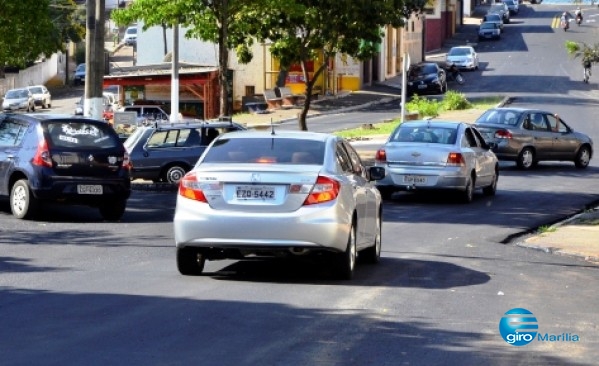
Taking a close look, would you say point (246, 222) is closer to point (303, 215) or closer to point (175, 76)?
point (303, 215)

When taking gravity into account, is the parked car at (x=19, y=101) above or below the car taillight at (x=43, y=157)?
below

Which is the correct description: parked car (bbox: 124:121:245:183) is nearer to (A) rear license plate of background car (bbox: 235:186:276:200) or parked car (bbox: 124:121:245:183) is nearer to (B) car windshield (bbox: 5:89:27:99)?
(A) rear license plate of background car (bbox: 235:186:276:200)

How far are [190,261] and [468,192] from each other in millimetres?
11984

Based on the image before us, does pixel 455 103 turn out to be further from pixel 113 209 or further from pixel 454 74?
pixel 113 209

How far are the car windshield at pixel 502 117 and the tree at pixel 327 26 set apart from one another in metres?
3.77

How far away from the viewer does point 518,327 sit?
10516mm

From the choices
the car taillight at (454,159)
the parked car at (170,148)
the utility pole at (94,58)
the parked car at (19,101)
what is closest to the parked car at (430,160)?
the car taillight at (454,159)

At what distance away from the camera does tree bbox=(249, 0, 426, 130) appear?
33.8 m

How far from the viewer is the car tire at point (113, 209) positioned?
19.9m

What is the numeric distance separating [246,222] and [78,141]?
7.57 meters

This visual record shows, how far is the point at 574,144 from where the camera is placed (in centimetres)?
3431

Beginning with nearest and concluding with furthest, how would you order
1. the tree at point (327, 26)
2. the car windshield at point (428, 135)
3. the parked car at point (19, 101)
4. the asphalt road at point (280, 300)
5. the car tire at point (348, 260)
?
the asphalt road at point (280, 300) → the car tire at point (348, 260) → the car windshield at point (428, 135) → the tree at point (327, 26) → the parked car at point (19, 101)

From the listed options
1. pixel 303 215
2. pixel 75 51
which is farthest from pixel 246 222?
pixel 75 51

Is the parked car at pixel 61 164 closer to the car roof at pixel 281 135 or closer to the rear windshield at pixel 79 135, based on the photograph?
the rear windshield at pixel 79 135
